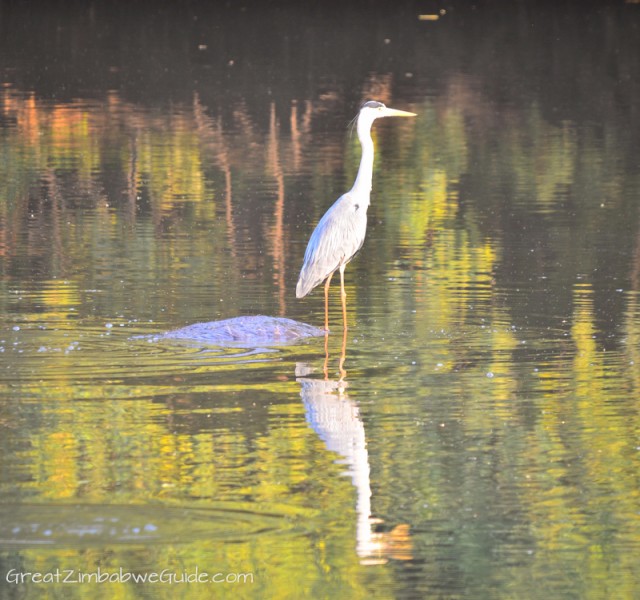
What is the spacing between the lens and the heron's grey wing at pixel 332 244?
14.4 metres

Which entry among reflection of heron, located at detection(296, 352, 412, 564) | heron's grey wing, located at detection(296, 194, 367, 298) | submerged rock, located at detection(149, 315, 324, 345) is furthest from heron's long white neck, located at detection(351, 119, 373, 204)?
reflection of heron, located at detection(296, 352, 412, 564)

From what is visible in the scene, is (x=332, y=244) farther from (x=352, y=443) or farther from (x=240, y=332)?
(x=352, y=443)

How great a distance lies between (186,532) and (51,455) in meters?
1.79

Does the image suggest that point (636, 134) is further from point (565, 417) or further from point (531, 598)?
point (531, 598)

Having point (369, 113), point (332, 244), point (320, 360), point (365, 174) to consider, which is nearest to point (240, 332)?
point (320, 360)

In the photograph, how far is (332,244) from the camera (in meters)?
14.5

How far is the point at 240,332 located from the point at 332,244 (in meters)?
1.94

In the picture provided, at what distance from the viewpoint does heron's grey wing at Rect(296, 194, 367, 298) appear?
14398mm

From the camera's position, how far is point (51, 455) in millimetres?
9344

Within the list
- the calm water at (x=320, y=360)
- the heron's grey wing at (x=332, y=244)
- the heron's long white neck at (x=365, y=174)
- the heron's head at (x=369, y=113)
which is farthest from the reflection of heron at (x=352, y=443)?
the heron's head at (x=369, y=113)

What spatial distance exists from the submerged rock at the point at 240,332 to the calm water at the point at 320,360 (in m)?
0.23

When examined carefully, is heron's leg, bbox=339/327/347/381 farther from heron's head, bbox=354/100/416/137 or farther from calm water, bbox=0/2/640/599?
heron's head, bbox=354/100/416/137

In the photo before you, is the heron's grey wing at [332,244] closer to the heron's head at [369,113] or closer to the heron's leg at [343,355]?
the heron's leg at [343,355]

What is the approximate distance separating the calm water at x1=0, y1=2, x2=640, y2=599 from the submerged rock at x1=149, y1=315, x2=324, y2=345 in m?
0.23
